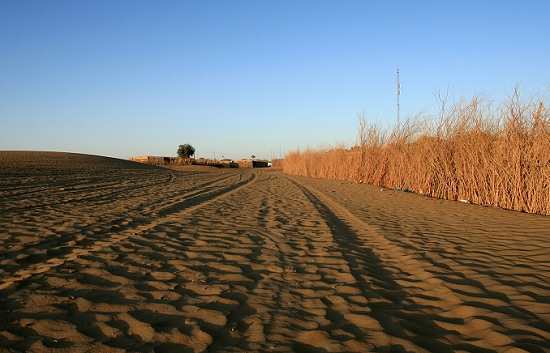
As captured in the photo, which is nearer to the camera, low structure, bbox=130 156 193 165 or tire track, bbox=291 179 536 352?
tire track, bbox=291 179 536 352

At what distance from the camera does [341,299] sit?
125 inches

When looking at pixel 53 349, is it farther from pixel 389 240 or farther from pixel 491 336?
pixel 389 240

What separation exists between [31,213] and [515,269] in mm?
7679

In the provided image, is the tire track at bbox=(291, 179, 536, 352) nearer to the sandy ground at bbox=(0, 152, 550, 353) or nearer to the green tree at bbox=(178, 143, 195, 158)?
the sandy ground at bbox=(0, 152, 550, 353)

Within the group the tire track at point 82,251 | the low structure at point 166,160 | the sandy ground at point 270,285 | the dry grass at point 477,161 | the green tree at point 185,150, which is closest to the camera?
the sandy ground at point 270,285

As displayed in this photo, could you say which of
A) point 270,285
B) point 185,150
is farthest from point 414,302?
point 185,150

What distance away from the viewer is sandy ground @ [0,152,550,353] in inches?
96.8

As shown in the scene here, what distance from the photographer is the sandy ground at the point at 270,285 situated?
246 centimetres

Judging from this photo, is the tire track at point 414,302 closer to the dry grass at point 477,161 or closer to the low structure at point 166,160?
the dry grass at point 477,161

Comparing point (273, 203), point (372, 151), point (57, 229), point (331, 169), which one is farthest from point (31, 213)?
point (331, 169)

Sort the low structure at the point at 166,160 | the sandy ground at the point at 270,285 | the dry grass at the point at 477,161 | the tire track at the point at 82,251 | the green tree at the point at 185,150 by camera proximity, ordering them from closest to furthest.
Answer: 1. the sandy ground at the point at 270,285
2. the tire track at the point at 82,251
3. the dry grass at the point at 477,161
4. the low structure at the point at 166,160
5. the green tree at the point at 185,150

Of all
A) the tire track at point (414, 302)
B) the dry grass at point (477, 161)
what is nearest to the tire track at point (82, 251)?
the tire track at point (414, 302)

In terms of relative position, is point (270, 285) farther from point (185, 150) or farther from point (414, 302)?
point (185, 150)

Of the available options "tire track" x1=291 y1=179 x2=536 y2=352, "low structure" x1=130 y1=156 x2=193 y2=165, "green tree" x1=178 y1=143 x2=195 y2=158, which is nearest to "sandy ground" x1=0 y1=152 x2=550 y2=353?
"tire track" x1=291 y1=179 x2=536 y2=352
